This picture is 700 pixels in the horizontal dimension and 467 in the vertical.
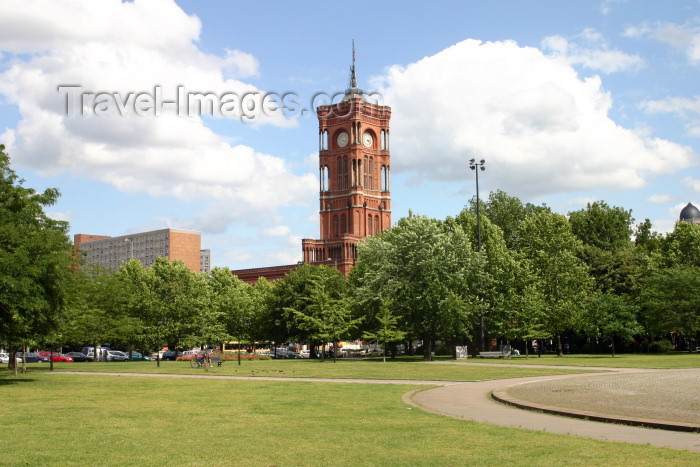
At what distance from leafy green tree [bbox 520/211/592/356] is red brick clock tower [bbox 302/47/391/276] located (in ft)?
230

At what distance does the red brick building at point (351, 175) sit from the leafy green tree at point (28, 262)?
341 ft

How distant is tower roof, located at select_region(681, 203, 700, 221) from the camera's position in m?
177

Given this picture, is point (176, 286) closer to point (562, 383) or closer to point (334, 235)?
point (562, 383)

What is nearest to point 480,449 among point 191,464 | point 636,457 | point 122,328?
point 636,457

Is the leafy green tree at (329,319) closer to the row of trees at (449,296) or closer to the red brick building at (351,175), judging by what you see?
the row of trees at (449,296)

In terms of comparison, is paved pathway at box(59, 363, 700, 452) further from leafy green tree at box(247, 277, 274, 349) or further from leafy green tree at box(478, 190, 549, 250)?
leafy green tree at box(478, 190, 549, 250)

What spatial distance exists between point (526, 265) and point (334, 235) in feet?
270

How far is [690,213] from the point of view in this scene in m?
177

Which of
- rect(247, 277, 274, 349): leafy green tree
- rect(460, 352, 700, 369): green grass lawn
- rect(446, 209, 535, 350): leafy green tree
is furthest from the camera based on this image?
rect(247, 277, 274, 349): leafy green tree

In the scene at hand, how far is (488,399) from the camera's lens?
2142 centimetres

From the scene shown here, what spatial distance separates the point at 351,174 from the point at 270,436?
422ft

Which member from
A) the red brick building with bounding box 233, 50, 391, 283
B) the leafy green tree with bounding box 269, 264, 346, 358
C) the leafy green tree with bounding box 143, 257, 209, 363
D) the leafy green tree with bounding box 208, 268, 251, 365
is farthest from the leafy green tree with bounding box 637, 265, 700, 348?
the red brick building with bounding box 233, 50, 391, 283

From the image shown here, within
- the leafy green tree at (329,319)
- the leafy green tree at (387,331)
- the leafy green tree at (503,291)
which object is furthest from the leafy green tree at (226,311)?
the leafy green tree at (503,291)

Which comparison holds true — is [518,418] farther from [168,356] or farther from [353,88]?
[353,88]
